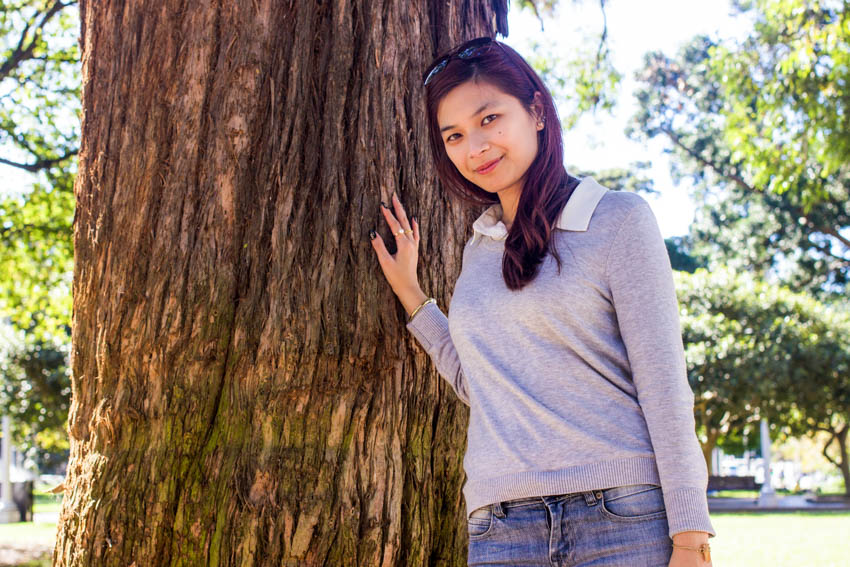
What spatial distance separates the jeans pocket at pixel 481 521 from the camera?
6.79ft

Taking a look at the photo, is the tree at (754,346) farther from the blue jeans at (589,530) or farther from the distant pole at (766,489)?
the blue jeans at (589,530)

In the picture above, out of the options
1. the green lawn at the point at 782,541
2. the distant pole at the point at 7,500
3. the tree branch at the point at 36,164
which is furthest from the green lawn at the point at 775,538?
the tree branch at the point at 36,164

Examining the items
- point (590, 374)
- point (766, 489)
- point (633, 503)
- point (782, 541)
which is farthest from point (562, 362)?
point (766, 489)

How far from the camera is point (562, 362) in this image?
2.04m

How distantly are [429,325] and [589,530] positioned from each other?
992 millimetres

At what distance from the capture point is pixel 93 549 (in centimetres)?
269

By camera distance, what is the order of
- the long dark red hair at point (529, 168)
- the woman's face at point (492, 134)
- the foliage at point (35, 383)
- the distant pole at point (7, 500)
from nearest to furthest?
the long dark red hair at point (529, 168)
the woman's face at point (492, 134)
the distant pole at point (7, 500)
the foliage at point (35, 383)

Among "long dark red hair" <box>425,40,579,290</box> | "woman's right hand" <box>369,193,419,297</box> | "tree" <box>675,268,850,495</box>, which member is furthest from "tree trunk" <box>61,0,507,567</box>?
"tree" <box>675,268,850,495</box>

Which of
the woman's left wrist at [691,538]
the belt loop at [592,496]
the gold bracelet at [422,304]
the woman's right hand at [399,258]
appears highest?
the woman's right hand at [399,258]

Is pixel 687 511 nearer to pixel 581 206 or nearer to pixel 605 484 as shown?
pixel 605 484

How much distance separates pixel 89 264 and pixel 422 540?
5.02ft

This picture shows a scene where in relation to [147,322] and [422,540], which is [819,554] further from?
[147,322]

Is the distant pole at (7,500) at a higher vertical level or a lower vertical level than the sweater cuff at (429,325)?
lower

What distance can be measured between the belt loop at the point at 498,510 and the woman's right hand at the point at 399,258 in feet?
3.02
